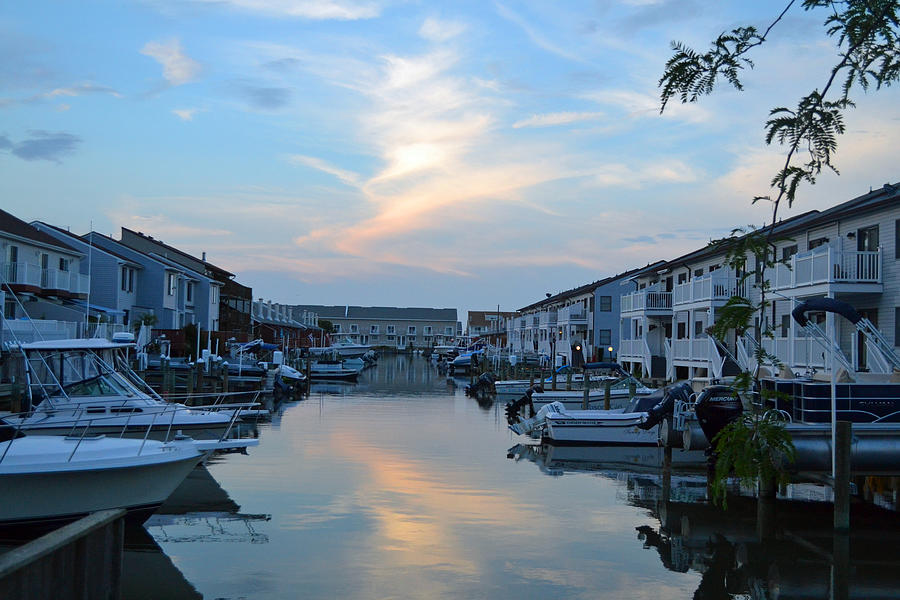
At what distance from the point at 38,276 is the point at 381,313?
142 metres

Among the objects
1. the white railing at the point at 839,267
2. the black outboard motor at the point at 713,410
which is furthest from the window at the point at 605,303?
the black outboard motor at the point at 713,410

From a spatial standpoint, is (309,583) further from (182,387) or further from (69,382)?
(182,387)

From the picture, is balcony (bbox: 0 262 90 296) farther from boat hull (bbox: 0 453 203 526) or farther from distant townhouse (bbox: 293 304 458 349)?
distant townhouse (bbox: 293 304 458 349)

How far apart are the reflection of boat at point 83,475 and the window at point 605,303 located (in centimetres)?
5507

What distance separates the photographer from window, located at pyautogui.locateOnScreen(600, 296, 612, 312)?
68750 mm

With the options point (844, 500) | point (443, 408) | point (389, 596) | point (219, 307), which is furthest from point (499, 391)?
point (389, 596)

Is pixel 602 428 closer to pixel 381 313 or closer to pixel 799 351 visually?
pixel 799 351

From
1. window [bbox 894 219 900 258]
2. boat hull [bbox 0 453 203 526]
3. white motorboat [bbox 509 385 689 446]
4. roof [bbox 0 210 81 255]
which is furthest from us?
roof [bbox 0 210 81 255]

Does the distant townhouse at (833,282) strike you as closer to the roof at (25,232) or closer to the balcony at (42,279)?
the balcony at (42,279)

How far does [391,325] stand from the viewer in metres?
185

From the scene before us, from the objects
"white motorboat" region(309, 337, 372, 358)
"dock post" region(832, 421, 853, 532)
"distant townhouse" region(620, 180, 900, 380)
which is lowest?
"dock post" region(832, 421, 853, 532)

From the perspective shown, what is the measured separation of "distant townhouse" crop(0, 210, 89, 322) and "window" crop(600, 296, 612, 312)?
123ft

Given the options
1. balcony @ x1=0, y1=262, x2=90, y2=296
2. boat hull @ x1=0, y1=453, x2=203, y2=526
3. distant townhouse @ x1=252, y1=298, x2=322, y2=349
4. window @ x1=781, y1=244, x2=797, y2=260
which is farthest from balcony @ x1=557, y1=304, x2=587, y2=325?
boat hull @ x1=0, y1=453, x2=203, y2=526

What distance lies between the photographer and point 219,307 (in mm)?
76875
